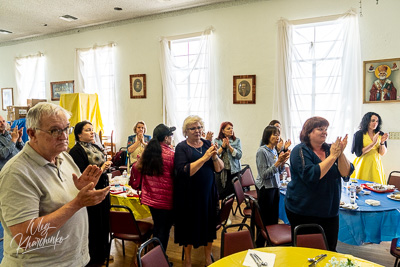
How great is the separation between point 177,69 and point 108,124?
8.81ft

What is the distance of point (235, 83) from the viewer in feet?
19.4

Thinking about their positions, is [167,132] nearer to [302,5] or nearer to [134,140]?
[134,140]

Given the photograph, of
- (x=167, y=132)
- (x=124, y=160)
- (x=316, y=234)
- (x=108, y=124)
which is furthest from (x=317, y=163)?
(x=108, y=124)

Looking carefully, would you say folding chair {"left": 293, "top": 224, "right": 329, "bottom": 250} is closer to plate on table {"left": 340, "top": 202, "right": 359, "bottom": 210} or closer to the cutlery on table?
the cutlery on table

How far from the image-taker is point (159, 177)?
112 inches

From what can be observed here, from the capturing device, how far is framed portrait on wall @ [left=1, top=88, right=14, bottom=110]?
9.60m

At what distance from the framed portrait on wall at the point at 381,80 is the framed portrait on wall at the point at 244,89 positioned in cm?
203

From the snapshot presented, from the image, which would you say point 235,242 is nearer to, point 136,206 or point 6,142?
point 136,206

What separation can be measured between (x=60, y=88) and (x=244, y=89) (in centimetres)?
582

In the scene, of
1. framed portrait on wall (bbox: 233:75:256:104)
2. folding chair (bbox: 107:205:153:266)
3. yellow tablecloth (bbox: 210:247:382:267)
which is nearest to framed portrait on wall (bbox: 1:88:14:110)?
framed portrait on wall (bbox: 233:75:256:104)

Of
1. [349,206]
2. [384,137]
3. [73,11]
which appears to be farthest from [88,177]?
[73,11]

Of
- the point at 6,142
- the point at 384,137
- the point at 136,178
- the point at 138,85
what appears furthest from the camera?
the point at 138,85

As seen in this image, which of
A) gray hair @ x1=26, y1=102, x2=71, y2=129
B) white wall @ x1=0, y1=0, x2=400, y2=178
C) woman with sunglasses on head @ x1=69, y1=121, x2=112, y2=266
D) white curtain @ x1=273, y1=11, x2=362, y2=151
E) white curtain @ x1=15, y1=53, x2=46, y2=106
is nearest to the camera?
gray hair @ x1=26, y1=102, x2=71, y2=129

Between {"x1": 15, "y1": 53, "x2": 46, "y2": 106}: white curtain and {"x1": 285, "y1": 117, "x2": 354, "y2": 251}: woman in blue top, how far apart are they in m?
8.88
